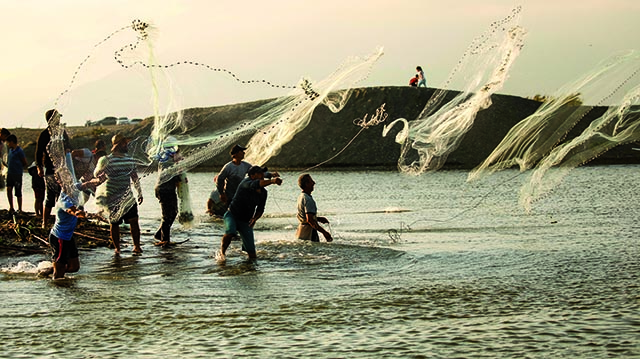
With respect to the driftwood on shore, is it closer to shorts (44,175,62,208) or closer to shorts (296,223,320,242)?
shorts (44,175,62,208)

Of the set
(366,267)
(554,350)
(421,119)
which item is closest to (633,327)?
(554,350)

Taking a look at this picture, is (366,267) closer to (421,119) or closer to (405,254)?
(405,254)

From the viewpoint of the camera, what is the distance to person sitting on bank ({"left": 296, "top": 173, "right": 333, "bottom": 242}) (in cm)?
1550

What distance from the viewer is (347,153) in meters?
71.7

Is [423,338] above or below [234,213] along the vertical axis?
below

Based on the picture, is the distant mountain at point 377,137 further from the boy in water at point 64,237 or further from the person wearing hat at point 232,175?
the boy in water at point 64,237

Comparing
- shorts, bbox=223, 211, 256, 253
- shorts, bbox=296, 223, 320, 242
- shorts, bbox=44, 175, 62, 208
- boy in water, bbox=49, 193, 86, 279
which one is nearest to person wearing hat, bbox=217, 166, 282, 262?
shorts, bbox=223, 211, 256, 253

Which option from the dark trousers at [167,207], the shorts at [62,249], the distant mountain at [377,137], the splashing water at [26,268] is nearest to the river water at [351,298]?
the splashing water at [26,268]

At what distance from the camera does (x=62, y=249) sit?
13.0 metres

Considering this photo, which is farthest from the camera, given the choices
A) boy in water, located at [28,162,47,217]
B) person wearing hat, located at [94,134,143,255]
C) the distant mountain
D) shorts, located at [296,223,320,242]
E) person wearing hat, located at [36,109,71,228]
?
the distant mountain

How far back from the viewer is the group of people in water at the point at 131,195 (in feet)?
43.2

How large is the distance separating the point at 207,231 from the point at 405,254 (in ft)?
20.4

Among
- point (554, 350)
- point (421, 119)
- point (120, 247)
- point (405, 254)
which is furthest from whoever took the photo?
point (421, 119)

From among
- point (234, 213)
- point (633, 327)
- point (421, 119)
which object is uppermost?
point (421, 119)
